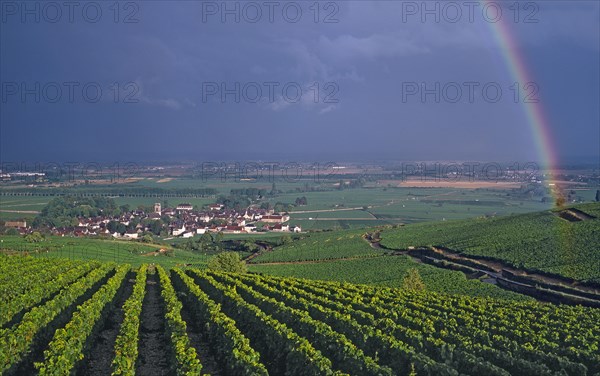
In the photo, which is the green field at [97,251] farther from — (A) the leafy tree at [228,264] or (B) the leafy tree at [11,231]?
(B) the leafy tree at [11,231]

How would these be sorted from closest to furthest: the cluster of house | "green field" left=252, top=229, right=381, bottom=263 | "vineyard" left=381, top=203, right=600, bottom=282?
"vineyard" left=381, top=203, right=600, bottom=282, "green field" left=252, top=229, right=381, bottom=263, the cluster of house

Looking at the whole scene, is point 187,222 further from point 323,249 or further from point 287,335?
point 287,335

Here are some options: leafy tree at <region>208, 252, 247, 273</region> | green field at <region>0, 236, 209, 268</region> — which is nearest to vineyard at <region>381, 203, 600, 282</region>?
leafy tree at <region>208, 252, 247, 273</region>

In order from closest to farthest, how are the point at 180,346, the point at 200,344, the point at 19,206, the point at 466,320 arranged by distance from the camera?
the point at 180,346 → the point at 200,344 → the point at 466,320 → the point at 19,206

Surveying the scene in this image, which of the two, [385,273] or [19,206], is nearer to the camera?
[385,273]

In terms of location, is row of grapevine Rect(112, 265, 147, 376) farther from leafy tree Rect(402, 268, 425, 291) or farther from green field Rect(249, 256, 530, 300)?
green field Rect(249, 256, 530, 300)

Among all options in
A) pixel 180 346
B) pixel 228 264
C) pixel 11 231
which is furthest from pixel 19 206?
pixel 180 346

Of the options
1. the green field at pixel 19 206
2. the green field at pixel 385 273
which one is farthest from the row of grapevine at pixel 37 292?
the green field at pixel 19 206
